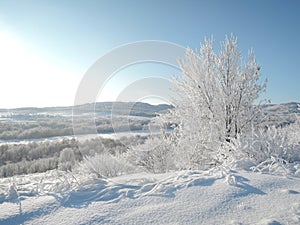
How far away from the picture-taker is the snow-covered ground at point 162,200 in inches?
79.1

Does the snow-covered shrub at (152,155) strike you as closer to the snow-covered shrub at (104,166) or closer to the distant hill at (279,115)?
the snow-covered shrub at (104,166)

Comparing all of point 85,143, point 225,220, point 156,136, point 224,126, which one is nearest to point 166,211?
point 225,220

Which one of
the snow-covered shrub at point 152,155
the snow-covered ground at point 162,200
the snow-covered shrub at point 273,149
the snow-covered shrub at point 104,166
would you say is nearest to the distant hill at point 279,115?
the snow-covered shrub at point 273,149

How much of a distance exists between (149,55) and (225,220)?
12116mm

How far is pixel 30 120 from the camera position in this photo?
43344 mm

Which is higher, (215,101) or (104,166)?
(215,101)

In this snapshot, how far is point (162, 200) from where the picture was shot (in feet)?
7.68

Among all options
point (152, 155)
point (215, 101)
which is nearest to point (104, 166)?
point (152, 155)

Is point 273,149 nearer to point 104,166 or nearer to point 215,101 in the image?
point 215,101

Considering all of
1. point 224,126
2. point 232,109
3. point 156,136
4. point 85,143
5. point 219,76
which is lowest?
point 85,143

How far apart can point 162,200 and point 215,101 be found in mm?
6444

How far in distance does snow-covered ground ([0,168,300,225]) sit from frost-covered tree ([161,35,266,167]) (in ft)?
16.2

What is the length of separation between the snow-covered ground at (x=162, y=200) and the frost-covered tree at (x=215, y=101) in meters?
4.95

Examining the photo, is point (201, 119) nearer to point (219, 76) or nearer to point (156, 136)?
point (219, 76)
